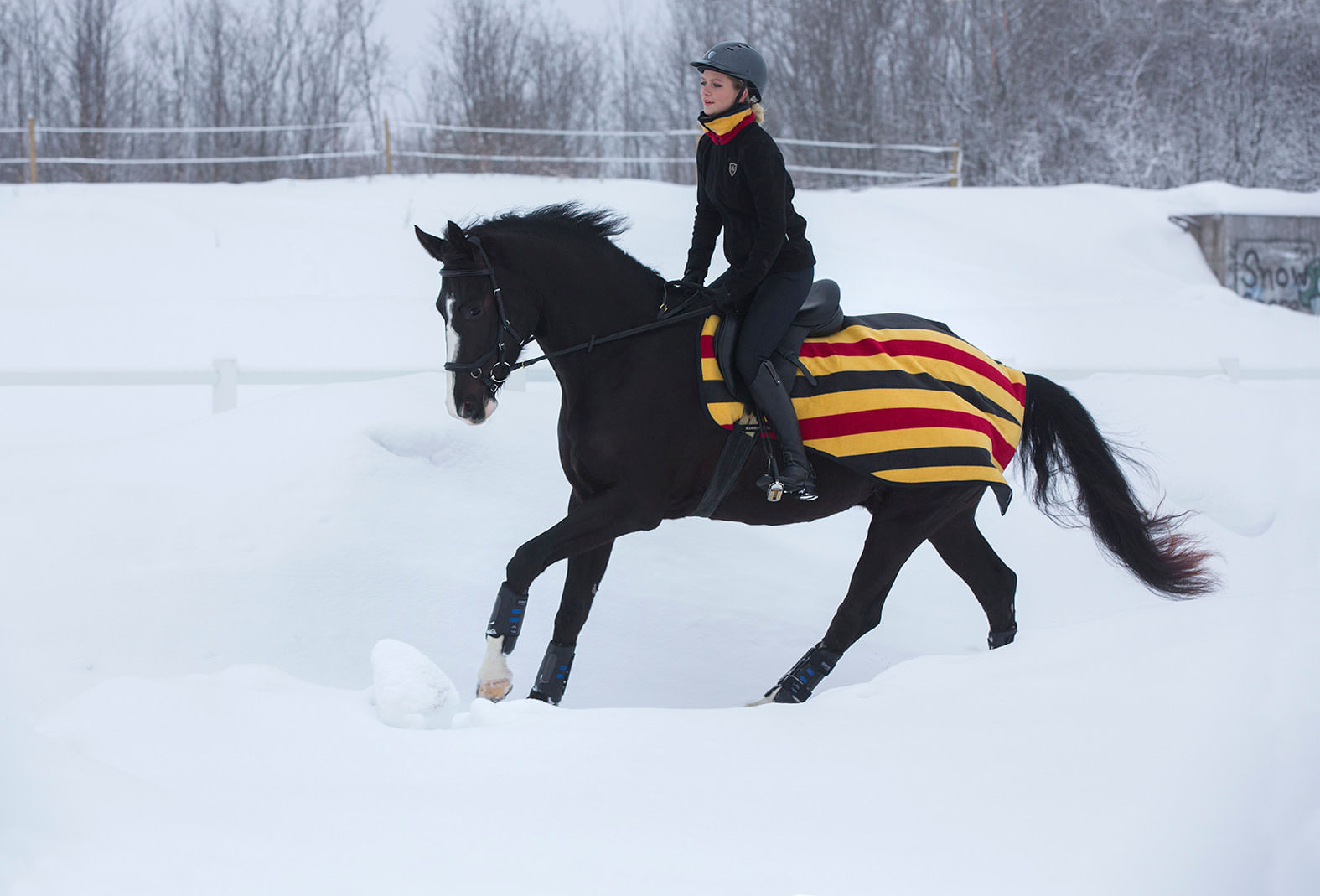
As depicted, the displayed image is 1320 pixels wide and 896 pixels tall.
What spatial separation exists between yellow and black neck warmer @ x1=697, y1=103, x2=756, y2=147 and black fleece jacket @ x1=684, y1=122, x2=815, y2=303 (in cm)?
3

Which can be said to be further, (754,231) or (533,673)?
(533,673)

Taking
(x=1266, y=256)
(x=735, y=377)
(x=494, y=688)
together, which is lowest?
(x=494, y=688)

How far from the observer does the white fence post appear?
7383 millimetres

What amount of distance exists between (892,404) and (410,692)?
2290 mm

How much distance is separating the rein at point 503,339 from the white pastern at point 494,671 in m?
0.94

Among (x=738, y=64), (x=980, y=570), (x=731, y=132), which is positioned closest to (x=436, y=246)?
(x=731, y=132)

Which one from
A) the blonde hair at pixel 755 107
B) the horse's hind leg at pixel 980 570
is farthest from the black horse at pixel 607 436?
the blonde hair at pixel 755 107

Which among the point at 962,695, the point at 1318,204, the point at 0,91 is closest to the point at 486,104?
the point at 0,91

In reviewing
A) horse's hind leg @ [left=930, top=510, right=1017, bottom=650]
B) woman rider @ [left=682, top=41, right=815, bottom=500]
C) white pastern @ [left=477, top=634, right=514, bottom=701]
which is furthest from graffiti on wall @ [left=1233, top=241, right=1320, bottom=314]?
white pastern @ [left=477, top=634, right=514, bottom=701]

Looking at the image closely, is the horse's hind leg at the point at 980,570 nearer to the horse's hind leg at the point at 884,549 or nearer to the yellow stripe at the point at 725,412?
the horse's hind leg at the point at 884,549

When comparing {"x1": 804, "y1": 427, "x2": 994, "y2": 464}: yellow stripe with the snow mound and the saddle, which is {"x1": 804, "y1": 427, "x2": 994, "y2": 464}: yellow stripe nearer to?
the saddle

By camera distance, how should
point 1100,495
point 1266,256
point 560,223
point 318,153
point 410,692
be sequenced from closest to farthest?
point 410,692 → point 560,223 → point 1100,495 → point 1266,256 → point 318,153

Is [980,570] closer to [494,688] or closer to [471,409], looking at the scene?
[494,688]

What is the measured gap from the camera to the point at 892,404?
4.63 m
